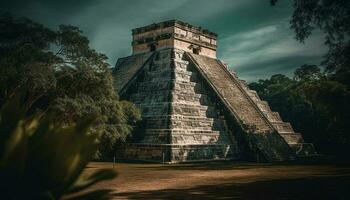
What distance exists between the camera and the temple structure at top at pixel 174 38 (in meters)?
29.1

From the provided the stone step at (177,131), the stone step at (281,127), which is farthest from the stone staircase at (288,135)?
the stone step at (177,131)

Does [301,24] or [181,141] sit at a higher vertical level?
[301,24]

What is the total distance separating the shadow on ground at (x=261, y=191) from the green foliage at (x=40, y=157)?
6416 mm

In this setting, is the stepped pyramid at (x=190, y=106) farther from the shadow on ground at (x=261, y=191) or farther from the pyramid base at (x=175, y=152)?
the shadow on ground at (x=261, y=191)

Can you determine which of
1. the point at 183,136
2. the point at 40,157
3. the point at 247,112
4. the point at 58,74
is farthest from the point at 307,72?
the point at 40,157

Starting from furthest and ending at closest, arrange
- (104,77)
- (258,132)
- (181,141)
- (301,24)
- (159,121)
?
1. (258,132)
2. (159,121)
3. (181,141)
4. (104,77)
5. (301,24)

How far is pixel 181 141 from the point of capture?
21.4 m

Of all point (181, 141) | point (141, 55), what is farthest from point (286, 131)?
point (141, 55)

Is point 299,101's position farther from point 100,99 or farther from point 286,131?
point 100,99

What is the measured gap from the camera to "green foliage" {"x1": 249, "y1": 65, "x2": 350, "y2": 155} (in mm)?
26656

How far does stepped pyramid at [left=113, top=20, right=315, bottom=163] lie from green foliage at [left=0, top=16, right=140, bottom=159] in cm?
454

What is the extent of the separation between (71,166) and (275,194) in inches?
311

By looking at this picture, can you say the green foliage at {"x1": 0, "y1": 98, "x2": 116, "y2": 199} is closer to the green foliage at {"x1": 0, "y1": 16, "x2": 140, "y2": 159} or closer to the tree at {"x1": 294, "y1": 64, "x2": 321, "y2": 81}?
the green foliage at {"x1": 0, "y1": 16, "x2": 140, "y2": 159}

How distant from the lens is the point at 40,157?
2.21 m
